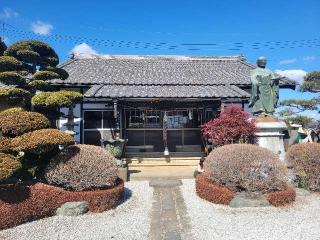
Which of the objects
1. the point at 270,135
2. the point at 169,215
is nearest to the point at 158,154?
the point at 270,135

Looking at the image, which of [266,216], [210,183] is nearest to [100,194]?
[210,183]

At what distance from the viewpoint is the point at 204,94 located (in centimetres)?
1485

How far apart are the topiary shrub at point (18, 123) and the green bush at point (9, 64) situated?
1.81 meters

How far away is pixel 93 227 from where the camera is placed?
6.87 metres

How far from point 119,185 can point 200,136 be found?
8856 millimetres

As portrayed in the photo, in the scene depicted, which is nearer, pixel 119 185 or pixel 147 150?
pixel 119 185

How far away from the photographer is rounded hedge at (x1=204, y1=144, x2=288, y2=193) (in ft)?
26.6

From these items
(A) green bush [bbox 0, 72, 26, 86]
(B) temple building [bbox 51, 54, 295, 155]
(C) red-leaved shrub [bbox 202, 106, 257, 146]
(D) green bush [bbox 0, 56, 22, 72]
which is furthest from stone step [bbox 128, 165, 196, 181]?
(D) green bush [bbox 0, 56, 22, 72]

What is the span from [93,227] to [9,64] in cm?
532

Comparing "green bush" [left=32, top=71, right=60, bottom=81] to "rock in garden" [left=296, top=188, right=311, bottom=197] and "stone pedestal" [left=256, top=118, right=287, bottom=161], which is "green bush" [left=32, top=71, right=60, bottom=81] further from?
"rock in garden" [left=296, top=188, right=311, bottom=197]

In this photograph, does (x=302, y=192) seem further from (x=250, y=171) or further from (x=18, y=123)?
(x=18, y=123)

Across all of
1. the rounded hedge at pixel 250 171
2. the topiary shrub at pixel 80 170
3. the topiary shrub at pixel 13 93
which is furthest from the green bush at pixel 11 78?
the rounded hedge at pixel 250 171

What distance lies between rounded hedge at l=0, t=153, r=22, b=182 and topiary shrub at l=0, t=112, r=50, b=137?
952 millimetres

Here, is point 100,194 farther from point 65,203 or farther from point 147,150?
point 147,150
